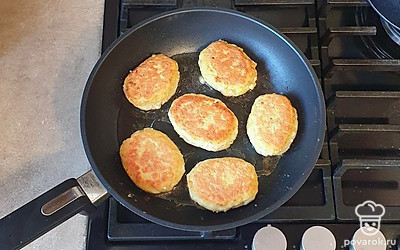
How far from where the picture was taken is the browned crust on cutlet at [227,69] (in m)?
1.02

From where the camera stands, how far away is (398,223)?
2.94 feet

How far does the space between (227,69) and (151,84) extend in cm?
15

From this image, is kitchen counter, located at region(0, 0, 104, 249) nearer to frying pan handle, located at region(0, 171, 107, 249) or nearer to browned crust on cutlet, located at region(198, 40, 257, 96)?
frying pan handle, located at region(0, 171, 107, 249)

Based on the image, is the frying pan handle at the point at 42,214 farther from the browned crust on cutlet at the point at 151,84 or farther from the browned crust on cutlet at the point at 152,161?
the browned crust on cutlet at the point at 151,84

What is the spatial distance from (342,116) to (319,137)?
0.39ft

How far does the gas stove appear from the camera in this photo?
885 mm

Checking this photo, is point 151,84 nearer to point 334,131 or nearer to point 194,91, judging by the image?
point 194,91

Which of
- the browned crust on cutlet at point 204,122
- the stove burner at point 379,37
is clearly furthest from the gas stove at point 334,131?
the browned crust on cutlet at point 204,122

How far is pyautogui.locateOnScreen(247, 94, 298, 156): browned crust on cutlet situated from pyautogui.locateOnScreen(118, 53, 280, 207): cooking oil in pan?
2 centimetres

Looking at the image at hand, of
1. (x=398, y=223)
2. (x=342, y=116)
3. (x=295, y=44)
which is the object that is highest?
(x=295, y=44)

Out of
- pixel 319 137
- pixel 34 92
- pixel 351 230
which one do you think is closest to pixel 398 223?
pixel 351 230

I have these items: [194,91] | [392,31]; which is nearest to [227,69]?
[194,91]

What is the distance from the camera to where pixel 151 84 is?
1.00 m

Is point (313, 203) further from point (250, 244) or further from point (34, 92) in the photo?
point (34, 92)
